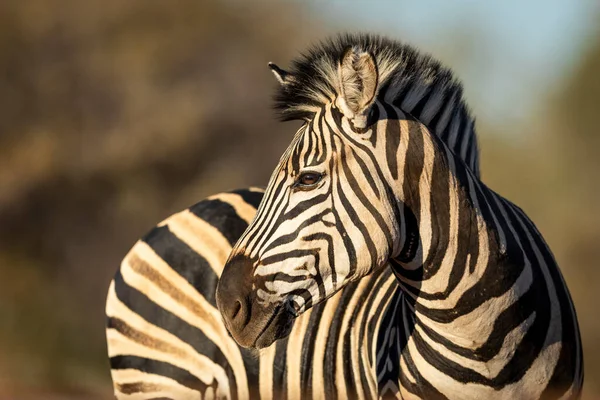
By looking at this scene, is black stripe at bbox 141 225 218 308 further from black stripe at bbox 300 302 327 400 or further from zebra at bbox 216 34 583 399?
zebra at bbox 216 34 583 399

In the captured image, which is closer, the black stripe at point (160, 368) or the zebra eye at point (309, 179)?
the zebra eye at point (309, 179)

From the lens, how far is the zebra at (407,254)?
3.49m

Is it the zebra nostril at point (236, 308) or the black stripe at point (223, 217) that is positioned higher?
the black stripe at point (223, 217)

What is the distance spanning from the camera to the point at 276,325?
355cm

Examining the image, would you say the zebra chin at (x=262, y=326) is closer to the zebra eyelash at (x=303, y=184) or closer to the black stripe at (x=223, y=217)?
the zebra eyelash at (x=303, y=184)

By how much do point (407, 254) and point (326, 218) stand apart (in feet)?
1.20

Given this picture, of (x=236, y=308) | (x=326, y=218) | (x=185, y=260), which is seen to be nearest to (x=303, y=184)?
(x=326, y=218)

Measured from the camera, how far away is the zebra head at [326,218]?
3477 mm

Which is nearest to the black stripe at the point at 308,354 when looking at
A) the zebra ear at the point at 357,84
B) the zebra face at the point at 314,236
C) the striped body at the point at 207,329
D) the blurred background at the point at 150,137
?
the striped body at the point at 207,329

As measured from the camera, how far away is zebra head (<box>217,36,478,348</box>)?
348cm

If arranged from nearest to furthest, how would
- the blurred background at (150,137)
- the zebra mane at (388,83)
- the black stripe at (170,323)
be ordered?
1. the zebra mane at (388,83)
2. the black stripe at (170,323)
3. the blurred background at (150,137)

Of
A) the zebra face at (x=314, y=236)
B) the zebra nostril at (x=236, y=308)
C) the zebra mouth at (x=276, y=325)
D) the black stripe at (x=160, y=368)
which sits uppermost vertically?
the zebra face at (x=314, y=236)

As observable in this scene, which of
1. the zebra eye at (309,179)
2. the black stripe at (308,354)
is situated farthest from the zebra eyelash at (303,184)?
the black stripe at (308,354)

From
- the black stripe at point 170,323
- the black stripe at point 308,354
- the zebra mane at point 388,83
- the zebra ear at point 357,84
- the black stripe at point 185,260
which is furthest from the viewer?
the black stripe at point 185,260
